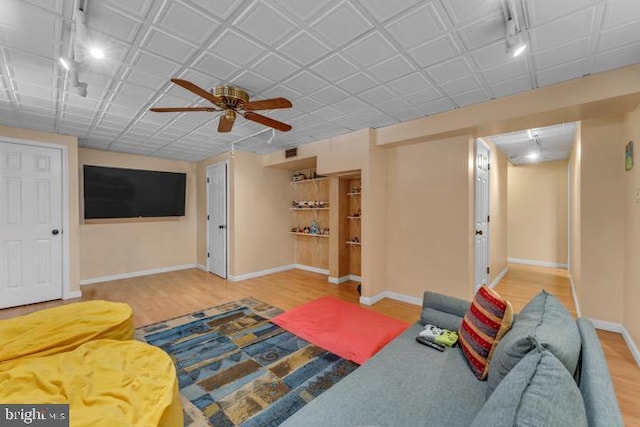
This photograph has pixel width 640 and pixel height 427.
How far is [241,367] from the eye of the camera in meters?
2.26

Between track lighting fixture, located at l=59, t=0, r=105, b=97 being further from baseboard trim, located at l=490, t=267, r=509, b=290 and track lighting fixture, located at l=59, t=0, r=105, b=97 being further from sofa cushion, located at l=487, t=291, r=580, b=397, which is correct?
baseboard trim, located at l=490, t=267, r=509, b=290

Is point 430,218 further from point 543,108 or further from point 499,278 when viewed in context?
point 499,278

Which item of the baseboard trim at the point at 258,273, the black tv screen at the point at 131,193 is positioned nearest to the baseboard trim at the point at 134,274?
the black tv screen at the point at 131,193

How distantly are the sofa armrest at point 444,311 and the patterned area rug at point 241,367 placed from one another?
0.78 m

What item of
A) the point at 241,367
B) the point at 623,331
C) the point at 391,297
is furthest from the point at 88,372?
the point at 623,331

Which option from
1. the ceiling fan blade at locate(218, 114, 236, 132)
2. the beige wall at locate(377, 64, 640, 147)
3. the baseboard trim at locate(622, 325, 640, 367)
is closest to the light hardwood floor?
the baseboard trim at locate(622, 325, 640, 367)

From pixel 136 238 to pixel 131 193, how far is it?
938mm

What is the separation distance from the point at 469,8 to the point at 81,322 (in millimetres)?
3490

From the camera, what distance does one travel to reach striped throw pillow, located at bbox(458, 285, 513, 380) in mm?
1476

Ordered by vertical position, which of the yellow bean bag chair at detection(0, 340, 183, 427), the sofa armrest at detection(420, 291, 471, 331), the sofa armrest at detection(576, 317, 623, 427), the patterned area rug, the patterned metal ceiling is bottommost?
the patterned area rug

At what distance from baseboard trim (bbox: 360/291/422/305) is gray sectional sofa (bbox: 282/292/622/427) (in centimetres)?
196

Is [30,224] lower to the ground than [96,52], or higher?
lower

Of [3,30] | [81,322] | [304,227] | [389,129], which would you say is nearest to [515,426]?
[81,322]

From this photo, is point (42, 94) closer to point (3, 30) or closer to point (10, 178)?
point (3, 30)
